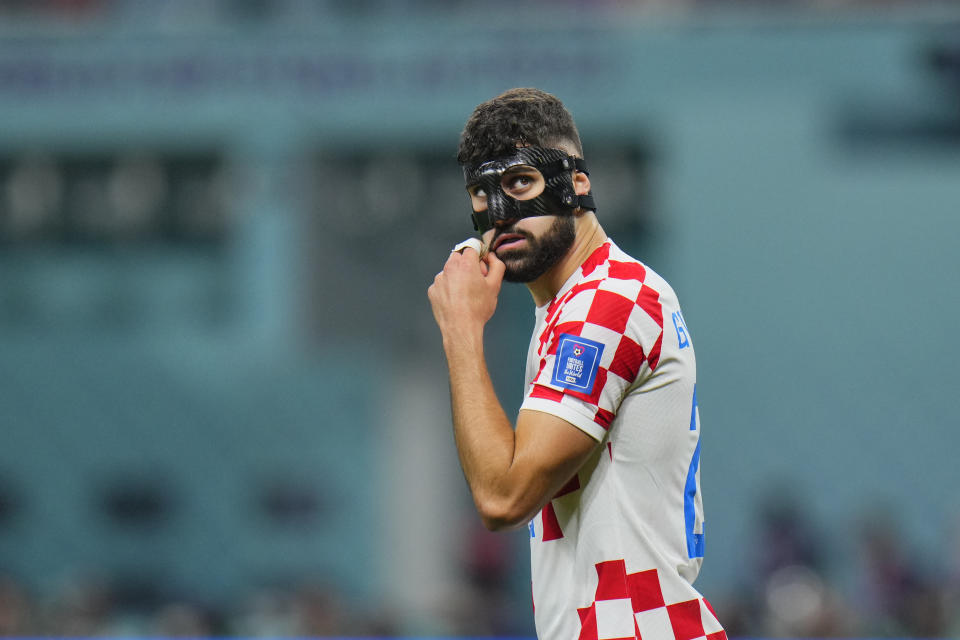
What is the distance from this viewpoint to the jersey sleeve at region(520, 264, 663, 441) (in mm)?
2490

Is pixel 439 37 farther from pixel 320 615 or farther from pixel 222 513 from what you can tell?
pixel 320 615

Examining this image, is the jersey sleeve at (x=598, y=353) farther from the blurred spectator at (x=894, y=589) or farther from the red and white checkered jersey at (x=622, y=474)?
the blurred spectator at (x=894, y=589)

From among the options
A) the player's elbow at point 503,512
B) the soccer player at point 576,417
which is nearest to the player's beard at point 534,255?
the soccer player at point 576,417

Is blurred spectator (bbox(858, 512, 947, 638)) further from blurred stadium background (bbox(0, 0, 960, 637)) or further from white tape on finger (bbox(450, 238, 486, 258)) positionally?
white tape on finger (bbox(450, 238, 486, 258))

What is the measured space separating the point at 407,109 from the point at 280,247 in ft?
6.95

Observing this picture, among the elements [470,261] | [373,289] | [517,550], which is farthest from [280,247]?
[470,261]

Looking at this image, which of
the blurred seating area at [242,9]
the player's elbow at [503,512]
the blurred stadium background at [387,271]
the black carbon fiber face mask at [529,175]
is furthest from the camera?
the blurred seating area at [242,9]

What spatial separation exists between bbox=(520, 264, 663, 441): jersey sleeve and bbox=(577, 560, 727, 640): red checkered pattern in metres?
0.28

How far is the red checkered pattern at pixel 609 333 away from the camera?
250 cm

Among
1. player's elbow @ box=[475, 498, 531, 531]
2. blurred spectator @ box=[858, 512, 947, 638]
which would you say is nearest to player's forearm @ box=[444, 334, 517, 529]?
player's elbow @ box=[475, 498, 531, 531]

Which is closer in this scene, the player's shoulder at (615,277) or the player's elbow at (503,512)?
the player's elbow at (503,512)

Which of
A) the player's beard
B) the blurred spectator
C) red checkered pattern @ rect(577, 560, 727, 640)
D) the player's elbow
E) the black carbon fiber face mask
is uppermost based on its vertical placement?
the black carbon fiber face mask

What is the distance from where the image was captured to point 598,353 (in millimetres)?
2508

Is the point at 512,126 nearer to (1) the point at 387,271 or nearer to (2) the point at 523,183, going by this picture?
(2) the point at 523,183
